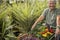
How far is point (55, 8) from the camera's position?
3.38m

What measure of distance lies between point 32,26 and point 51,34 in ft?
2.06

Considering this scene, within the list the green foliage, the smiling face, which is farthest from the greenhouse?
the smiling face

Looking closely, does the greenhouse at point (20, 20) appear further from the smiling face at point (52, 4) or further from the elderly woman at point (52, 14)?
the smiling face at point (52, 4)

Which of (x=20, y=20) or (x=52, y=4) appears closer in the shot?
(x=52, y=4)

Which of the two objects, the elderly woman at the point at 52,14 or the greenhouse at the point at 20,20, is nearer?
the elderly woman at the point at 52,14

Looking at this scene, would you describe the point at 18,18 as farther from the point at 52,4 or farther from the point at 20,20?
the point at 52,4

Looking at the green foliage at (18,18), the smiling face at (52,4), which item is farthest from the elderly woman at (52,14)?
the green foliage at (18,18)

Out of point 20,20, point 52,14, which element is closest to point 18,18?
point 20,20

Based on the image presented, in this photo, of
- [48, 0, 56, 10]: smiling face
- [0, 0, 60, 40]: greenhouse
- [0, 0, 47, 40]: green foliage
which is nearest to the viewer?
[48, 0, 56, 10]: smiling face

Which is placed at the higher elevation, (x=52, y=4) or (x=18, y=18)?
(x=52, y=4)

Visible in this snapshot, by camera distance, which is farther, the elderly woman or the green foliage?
the green foliage

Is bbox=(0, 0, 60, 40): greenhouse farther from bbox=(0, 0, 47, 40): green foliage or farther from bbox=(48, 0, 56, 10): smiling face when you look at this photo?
bbox=(48, 0, 56, 10): smiling face

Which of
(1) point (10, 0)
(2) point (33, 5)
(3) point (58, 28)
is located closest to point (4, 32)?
(2) point (33, 5)

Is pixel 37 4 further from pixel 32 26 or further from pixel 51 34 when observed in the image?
pixel 51 34
